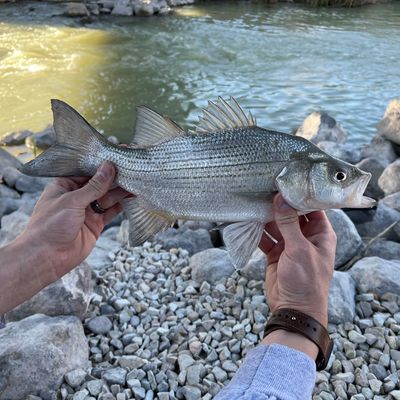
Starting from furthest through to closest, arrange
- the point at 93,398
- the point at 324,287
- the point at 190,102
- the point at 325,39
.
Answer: the point at 325,39 < the point at 190,102 < the point at 93,398 < the point at 324,287

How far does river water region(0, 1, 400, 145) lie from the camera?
1080 centimetres

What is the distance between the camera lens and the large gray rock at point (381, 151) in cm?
766

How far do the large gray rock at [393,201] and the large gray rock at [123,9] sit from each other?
57.7 ft

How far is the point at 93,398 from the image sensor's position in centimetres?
311

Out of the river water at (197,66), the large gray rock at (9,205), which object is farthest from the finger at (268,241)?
the river water at (197,66)

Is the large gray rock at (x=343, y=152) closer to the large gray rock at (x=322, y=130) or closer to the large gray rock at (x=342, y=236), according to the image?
the large gray rock at (x=322, y=130)

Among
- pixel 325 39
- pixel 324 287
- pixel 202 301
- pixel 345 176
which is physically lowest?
pixel 325 39

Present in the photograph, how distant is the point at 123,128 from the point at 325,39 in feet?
31.5

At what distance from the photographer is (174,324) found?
12.6 feet

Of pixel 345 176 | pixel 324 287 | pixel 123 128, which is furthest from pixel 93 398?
pixel 123 128

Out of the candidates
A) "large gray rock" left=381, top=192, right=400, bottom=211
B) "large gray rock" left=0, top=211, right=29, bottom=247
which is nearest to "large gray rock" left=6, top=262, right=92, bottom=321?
"large gray rock" left=0, top=211, right=29, bottom=247

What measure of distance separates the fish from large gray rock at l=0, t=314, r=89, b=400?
3.42ft

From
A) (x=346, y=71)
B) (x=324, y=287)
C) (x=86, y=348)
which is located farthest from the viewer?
(x=346, y=71)

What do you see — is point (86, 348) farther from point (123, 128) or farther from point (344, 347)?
point (123, 128)
